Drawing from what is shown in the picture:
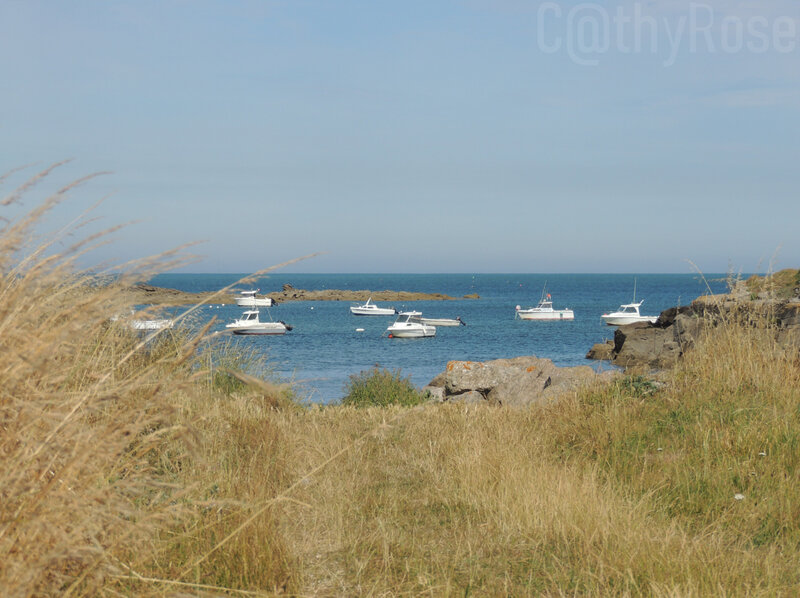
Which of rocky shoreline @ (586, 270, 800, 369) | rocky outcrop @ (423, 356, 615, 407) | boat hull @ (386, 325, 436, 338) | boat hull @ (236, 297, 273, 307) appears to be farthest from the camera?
boat hull @ (236, 297, 273, 307)

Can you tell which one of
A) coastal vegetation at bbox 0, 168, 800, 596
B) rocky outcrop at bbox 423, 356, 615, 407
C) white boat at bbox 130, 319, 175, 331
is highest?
white boat at bbox 130, 319, 175, 331

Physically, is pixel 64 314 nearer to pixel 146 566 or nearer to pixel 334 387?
pixel 146 566

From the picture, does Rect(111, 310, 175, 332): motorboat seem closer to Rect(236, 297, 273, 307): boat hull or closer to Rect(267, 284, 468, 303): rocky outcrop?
Rect(236, 297, 273, 307): boat hull

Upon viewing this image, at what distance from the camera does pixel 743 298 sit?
959 centimetres

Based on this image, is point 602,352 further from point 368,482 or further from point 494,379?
point 368,482

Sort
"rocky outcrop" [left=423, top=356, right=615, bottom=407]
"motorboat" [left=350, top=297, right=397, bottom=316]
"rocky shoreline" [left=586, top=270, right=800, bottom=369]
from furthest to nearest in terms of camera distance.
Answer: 1. "motorboat" [left=350, top=297, right=397, bottom=316]
2. "rocky outcrop" [left=423, top=356, right=615, bottom=407]
3. "rocky shoreline" [left=586, top=270, right=800, bottom=369]

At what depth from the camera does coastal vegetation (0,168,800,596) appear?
102 inches

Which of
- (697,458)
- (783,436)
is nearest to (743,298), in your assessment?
(783,436)

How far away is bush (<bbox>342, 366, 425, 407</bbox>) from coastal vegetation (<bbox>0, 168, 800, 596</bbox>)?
3.56 m

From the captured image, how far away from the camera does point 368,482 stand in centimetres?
582

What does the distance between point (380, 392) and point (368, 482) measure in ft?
21.1

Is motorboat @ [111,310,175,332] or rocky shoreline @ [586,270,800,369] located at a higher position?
motorboat @ [111,310,175,332]

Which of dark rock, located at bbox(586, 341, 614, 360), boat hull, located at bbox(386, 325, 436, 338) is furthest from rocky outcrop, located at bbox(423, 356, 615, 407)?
boat hull, located at bbox(386, 325, 436, 338)

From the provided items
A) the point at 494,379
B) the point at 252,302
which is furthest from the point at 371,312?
the point at 494,379
